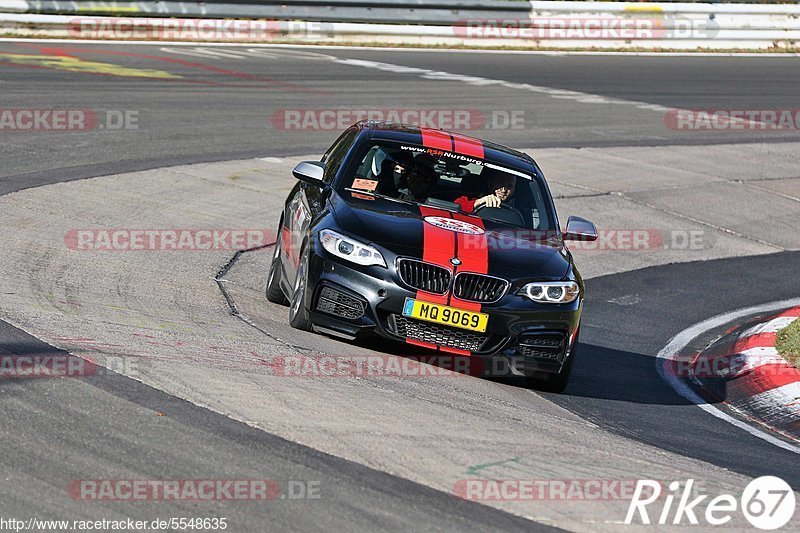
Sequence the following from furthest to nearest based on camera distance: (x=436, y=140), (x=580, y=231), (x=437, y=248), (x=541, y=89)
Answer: (x=541, y=89) < (x=436, y=140) < (x=580, y=231) < (x=437, y=248)

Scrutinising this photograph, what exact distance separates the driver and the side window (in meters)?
0.98

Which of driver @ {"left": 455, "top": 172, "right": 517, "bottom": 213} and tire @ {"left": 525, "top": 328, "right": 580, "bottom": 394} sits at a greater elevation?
driver @ {"left": 455, "top": 172, "right": 517, "bottom": 213}

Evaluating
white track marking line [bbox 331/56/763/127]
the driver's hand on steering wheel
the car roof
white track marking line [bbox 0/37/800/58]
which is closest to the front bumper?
the driver's hand on steering wheel

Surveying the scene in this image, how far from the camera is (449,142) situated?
A: 31.3 feet

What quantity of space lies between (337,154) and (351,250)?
1.85 meters

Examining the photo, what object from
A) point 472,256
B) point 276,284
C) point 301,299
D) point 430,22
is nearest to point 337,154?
point 276,284

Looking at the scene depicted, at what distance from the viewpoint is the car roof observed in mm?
9438

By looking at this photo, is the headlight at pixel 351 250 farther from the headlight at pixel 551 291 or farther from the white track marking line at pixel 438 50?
the white track marking line at pixel 438 50

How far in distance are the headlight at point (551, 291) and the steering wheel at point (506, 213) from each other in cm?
91

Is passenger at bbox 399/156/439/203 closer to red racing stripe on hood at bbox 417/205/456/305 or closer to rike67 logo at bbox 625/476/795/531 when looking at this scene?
red racing stripe on hood at bbox 417/205/456/305

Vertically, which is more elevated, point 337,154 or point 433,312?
point 337,154

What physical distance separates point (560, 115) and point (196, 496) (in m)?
16.8

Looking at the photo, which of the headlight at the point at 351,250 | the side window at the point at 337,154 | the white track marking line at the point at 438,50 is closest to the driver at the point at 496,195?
the side window at the point at 337,154

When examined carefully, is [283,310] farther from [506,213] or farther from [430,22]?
[430,22]
